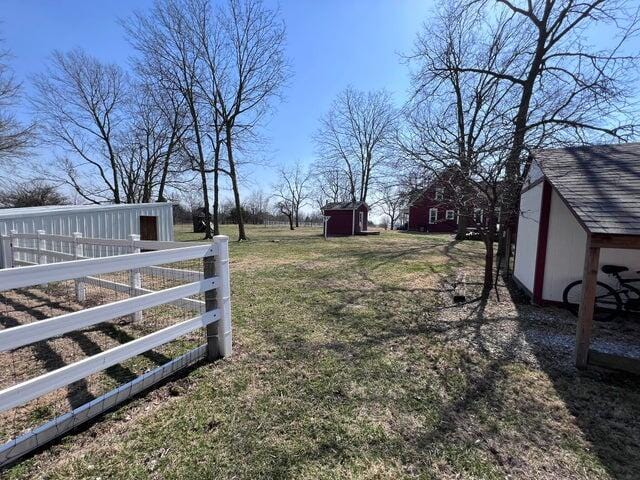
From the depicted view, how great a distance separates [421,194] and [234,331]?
27.3 feet

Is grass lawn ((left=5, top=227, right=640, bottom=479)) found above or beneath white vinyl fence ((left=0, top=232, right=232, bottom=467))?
beneath

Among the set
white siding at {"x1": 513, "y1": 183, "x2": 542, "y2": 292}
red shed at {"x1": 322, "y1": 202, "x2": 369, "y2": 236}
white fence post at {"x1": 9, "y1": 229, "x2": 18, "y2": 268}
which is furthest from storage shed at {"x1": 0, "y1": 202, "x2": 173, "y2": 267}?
red shed at {"x1": 322, "y1": 202, "x2": 369, "y2": 236}

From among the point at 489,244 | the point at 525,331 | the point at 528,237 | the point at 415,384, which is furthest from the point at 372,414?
the point at 528,237

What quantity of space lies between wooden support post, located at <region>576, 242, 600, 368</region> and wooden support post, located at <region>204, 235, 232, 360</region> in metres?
3.85

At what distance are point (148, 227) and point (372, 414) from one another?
37.9 feet

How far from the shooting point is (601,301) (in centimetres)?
550

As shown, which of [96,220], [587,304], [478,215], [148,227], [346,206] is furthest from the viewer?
[346,206]

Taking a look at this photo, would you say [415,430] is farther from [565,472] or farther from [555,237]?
[555,237]

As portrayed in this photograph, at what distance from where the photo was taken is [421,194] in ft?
35.0

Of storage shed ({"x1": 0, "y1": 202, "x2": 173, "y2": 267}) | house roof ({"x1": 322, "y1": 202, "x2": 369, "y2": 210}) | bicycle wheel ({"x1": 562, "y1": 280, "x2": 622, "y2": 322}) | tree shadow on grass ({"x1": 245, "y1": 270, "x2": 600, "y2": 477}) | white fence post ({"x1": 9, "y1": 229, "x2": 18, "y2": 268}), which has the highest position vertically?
house roof ({"x1": 322, "y1": 202, "x2": 369, "y2": 210})

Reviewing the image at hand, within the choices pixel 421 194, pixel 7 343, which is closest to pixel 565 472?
pixel 7 343

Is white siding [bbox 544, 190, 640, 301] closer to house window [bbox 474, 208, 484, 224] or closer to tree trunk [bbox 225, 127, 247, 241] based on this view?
house window [bbox 474, 208, 484, 224]

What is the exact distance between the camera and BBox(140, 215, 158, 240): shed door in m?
11.6

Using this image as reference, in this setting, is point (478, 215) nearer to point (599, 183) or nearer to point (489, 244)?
point (489, 244)
